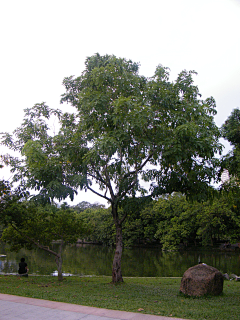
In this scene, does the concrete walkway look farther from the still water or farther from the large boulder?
the still water

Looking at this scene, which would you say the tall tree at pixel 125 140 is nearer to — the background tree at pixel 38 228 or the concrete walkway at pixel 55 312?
the background tree at pixel 38 228

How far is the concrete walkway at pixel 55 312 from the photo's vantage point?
230 inches

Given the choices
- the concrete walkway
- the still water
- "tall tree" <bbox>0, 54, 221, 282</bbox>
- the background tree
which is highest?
"tall tree" <bbox>0, 54, 221, 282</bbox>

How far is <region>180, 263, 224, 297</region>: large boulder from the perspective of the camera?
8.86m

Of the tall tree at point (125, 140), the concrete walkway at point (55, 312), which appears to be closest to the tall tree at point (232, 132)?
the tall tree at point (125, 140)

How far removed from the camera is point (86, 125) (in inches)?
462

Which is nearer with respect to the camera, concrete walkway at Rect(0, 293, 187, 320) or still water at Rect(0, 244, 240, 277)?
concrete walkway at Rect(0, 293, 187, 320)

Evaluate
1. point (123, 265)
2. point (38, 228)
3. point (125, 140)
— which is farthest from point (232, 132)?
point (123, 265)

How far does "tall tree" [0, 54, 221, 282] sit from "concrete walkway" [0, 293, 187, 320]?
4213 mm

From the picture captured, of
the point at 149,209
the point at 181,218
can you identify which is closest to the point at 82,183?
the point at 181,218

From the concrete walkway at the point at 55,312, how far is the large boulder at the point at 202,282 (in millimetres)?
3415

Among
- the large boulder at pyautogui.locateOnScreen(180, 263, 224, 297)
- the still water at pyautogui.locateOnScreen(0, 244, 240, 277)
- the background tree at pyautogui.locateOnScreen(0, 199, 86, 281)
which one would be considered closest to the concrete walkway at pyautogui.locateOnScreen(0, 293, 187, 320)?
the large boulder at pyautogui.locateOnScreen(180, 263, 224, 297)

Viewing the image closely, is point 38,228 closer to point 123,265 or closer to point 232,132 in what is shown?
point 232,132

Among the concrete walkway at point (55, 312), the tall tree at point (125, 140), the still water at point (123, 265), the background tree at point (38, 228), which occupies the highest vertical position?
the tall tree at point (125, 140)
